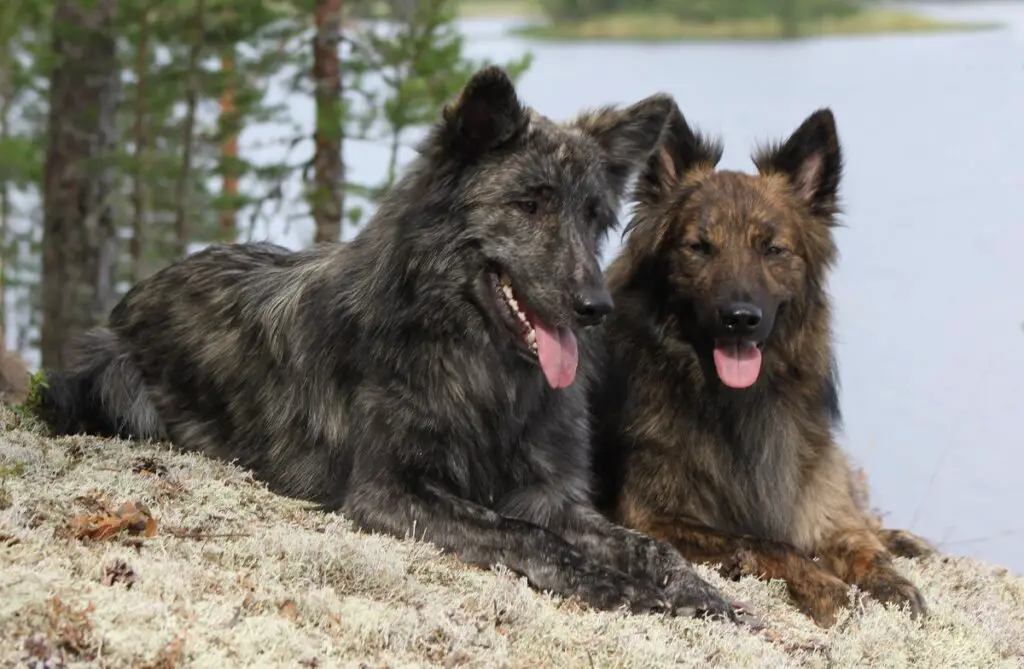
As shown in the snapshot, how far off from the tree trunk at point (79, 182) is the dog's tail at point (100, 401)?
335 inches

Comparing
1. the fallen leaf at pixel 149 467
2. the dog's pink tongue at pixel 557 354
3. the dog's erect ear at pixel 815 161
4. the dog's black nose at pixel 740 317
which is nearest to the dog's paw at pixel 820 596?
the dog's black nose at pixel 740 317

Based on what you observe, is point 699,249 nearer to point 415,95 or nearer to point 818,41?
point 415,95

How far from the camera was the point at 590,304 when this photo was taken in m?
4.44

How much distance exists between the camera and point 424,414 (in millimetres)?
4801

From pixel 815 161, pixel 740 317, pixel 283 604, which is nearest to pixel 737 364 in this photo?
pixel 740 317

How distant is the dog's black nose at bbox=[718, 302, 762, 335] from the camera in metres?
4.95

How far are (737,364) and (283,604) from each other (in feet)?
7.91

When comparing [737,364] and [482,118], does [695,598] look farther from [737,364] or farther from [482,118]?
[482,118]

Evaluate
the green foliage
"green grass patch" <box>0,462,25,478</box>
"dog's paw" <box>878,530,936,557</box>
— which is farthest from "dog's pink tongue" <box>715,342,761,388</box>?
the green foliage

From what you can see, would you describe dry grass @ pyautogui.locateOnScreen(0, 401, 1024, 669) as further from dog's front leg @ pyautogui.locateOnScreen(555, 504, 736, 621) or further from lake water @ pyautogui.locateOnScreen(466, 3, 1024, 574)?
lake water @ pyautogui.locateOnScreen(466, 3, 1024, 574)

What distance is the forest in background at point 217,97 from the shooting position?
13.3m

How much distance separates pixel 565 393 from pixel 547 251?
0.78m

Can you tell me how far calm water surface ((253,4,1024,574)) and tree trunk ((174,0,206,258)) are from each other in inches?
65.4

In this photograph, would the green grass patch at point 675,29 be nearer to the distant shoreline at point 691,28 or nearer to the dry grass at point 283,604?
the distant shoreline at point 691,28
